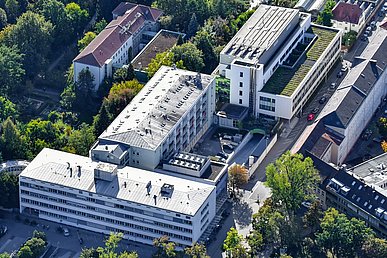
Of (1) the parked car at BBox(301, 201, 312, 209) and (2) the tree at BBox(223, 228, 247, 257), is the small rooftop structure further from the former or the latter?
(2) the tree at BBox(223, 228, 247, 257)

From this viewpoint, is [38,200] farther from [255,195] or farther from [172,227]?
[255,195]

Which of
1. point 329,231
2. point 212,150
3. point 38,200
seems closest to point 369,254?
point 329,231

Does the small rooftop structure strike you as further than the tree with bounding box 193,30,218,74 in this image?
No

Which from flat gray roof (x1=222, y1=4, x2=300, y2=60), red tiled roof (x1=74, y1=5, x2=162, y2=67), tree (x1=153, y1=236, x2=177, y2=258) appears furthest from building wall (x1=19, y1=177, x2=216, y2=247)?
red tiled roof (x1=74, y1=5, x2=162, y2=67)

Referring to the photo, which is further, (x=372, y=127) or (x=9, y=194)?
(x=372, y=127)

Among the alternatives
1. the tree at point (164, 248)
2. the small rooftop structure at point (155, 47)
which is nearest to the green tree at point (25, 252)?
the tree at point (164, 248)

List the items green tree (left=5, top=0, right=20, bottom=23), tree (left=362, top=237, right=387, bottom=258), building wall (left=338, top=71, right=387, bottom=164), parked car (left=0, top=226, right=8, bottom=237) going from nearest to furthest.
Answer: tree (left=362, top=237, right=387, bottom=258), parked car (left=0, top=226, right=8, bottom=237), building wall (left=338, top=71, right=387, bottom=164), green tree (left=5, top=0, right=20, bottom=23)
